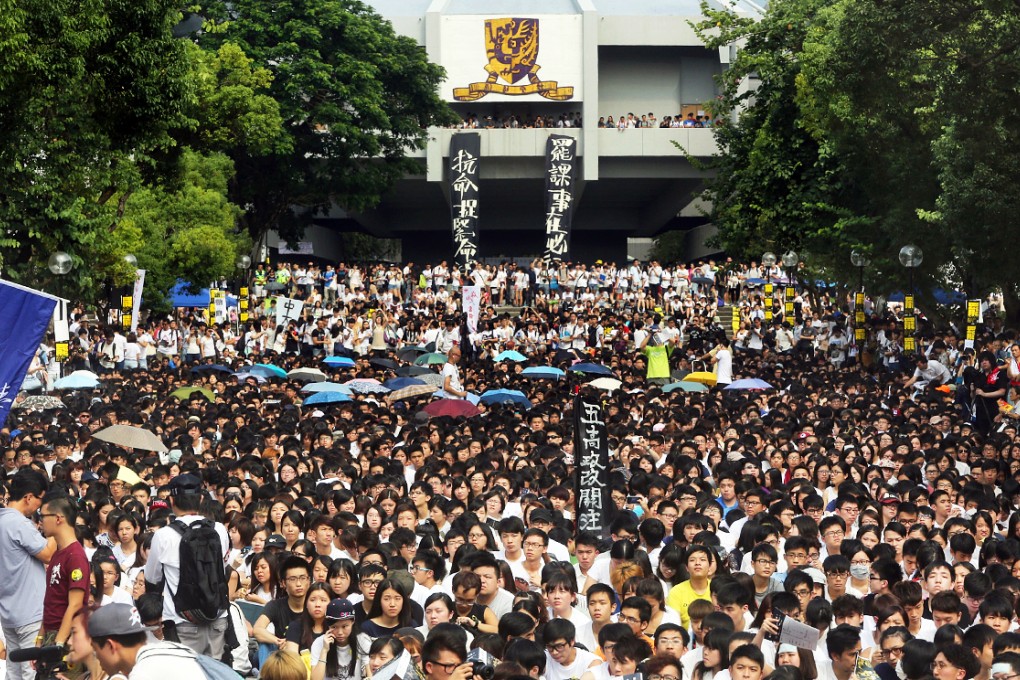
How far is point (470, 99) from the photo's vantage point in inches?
2130

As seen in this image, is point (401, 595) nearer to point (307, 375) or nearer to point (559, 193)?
point (307, 375)

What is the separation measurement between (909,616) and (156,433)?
38.3ft

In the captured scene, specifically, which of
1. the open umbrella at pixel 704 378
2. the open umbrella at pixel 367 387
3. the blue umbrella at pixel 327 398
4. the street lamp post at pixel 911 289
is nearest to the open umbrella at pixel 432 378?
the open umbrella at pixel 367 387

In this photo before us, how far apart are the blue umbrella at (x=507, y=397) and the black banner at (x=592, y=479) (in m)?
9.97

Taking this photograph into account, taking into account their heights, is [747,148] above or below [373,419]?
above

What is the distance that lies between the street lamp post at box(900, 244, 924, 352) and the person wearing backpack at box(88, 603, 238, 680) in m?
23.0

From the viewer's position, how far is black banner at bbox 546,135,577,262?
157 feet

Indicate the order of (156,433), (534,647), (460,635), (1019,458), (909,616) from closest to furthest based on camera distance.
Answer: (460,635) < (534,647) < (909,616) < (1019,458) < (156,433)

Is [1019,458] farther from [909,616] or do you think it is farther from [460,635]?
[460,635]

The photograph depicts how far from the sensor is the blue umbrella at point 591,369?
26.2 m

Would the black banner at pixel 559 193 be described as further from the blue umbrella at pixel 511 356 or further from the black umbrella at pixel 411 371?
the black umbrella at pixel 411 371

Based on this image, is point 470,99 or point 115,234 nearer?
point 115,234

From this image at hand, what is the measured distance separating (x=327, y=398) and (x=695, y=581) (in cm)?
1353

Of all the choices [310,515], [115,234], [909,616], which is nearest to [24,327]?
[310,515]
